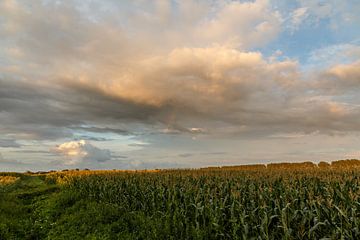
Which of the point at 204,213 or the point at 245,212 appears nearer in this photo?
the point at 245,212

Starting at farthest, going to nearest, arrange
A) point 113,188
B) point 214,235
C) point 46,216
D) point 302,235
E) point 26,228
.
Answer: point 113,188 → point 46,216 → point 26,228 → point 214,235 → point 302,235

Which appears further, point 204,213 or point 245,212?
point 204,213

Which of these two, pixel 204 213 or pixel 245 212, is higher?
pixel 245 212

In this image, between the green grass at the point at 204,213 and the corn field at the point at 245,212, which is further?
the green grass at the point at 204,213

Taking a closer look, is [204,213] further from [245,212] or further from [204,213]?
[245,212]

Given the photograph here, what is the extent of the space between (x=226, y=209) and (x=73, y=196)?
16.0m

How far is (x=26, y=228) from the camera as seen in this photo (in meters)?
18.2

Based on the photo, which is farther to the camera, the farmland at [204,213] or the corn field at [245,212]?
the farmland at [204,213]

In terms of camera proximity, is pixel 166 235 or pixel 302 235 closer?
pixel 302 235

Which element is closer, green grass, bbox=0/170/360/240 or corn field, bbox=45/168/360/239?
corn field, bbox=45/168/360/239

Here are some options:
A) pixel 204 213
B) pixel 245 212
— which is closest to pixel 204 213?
pixel 204 213

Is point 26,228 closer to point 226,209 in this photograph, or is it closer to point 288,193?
point 226,209

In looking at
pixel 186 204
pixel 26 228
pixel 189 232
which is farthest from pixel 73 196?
pixel 189 232

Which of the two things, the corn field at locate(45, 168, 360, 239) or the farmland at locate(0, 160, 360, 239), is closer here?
the corn field at locate(45, 168, 360, 239)
